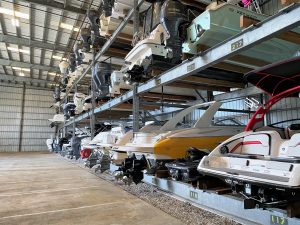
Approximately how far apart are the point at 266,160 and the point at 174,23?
226 cm

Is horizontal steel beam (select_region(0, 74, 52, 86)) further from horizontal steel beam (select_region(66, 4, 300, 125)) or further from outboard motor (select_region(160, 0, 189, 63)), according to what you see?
horizontal steel beam (select_region(66, 4, 300, 125))

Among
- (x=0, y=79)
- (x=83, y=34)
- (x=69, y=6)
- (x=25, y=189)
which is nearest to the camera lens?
(x=25, y=189)

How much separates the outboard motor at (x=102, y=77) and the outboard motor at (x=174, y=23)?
3.67 meters

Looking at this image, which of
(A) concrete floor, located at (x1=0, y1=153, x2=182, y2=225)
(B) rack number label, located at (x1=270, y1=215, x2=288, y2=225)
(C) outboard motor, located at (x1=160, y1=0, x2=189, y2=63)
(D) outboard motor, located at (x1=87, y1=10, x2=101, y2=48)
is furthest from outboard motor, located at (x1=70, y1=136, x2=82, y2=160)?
(B) rack number label, located at (x1=270, y1=215, x2=288, y2=225)

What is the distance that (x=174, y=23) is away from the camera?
3.39 meters

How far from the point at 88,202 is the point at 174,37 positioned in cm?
256

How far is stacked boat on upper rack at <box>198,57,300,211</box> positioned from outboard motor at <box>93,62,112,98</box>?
4.87 metres

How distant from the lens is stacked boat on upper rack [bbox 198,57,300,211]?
165 cm

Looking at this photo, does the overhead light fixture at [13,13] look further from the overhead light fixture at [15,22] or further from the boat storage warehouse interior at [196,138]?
the boat storage warehouse interior at [196,138]

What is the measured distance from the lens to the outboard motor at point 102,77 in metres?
6.83

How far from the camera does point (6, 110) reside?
21.2 meters

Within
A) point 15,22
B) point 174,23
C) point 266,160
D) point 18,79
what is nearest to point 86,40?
point 174,23

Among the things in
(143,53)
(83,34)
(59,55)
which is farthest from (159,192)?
(59,55)

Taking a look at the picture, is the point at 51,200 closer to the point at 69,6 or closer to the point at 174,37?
the point at 174,37
